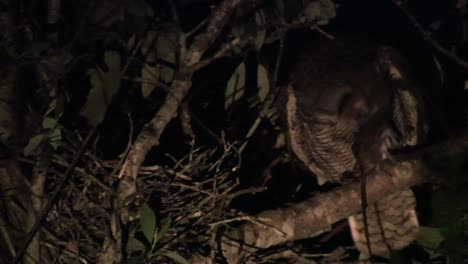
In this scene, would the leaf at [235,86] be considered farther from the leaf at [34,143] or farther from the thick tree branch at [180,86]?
the leaf at [34,143]

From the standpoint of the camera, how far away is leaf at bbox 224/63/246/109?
202cm

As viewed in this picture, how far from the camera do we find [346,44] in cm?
250

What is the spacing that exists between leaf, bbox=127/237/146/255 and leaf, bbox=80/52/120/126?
1.05ft

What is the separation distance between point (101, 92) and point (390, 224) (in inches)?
53.9

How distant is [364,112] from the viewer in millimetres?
2312

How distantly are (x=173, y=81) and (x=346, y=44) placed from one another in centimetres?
98

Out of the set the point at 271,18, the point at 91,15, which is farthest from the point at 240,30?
the point at 91,15

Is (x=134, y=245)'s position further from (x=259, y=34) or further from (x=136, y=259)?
(x=259, y=34)

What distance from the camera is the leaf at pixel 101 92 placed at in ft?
4.99

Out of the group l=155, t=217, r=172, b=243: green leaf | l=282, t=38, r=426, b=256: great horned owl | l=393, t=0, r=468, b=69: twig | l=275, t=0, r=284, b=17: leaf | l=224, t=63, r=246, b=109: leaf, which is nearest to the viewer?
l=155, t=217, r=172, b=243: green leaf

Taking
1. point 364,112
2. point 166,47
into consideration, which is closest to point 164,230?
point 166,47

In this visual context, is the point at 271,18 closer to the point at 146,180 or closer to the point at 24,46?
the point at 146,180

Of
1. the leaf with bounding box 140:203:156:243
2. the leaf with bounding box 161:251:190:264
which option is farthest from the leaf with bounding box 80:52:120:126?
the leaf with bounding box 161:251:190:264

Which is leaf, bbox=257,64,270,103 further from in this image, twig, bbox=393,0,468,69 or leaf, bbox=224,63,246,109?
twig, bbox=393,0,468,69
